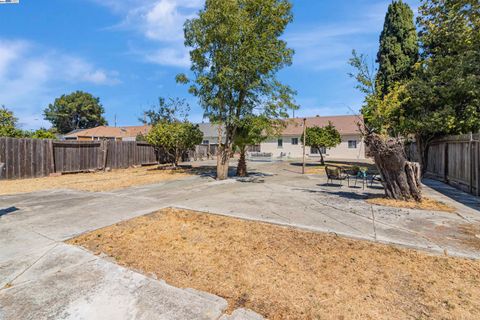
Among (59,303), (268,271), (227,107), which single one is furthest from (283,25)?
(59,303)

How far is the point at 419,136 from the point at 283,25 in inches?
376

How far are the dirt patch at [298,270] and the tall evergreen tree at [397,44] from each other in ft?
52.3

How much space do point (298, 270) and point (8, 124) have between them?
23.3 meters

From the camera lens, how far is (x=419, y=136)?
14164 mm

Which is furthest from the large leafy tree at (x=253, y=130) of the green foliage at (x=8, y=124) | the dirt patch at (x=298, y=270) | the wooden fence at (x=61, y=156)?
the green foliage at (x=8, y=124)

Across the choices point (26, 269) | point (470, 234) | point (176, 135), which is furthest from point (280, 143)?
point (26, 269)

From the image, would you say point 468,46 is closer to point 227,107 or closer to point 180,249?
point 227,107

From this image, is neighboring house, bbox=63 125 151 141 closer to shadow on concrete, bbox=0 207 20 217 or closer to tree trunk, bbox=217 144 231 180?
tree trunk, bbox=217 144 231 180

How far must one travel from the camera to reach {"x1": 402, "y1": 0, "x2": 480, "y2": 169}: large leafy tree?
1138cm

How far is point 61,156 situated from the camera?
1462cm

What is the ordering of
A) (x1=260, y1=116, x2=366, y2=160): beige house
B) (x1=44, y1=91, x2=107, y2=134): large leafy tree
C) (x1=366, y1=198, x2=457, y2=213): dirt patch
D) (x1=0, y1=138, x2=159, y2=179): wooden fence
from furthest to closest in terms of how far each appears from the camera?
(x1=44, y1=91, x2=107, y2=134): large leafy tree → (x1=260, y1=116, x2=366, y2=160): beige house → (x1=0, y1=138, x2=159, y2=179): wooden fence → (x1=366, y1=198, x2=457, y2=213): dirt patch

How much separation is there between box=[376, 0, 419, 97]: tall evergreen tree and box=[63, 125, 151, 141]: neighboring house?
3577 cm

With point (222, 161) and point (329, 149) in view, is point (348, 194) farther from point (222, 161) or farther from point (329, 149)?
point (329, 149)

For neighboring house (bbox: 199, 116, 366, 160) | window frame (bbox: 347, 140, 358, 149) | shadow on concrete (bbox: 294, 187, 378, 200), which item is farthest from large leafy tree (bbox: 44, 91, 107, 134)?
shadow on concrete (bbox: 294, 187, 378, 200)
